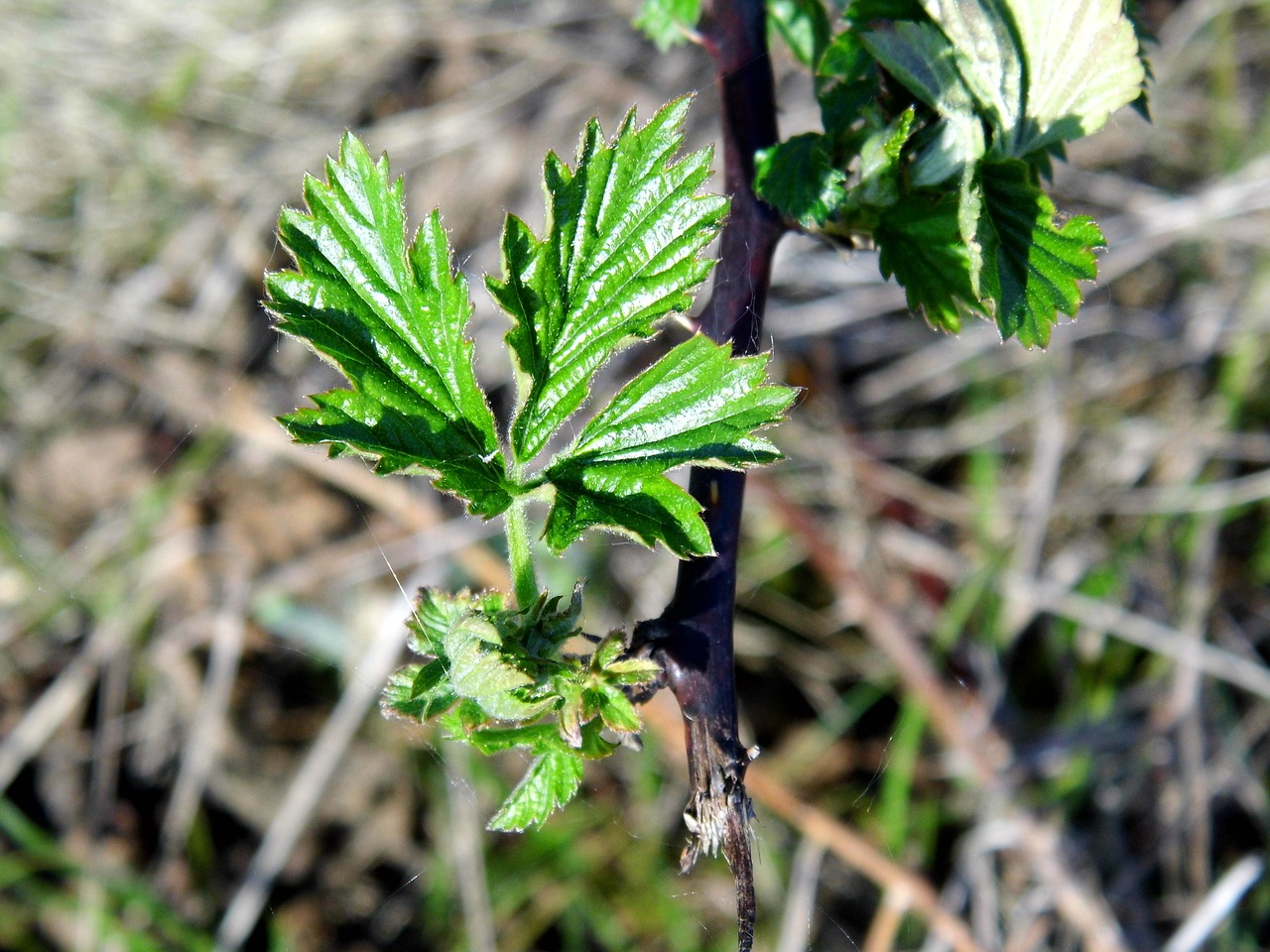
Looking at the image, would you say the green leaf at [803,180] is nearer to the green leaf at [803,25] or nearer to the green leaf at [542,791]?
the green leaf at [803,25]

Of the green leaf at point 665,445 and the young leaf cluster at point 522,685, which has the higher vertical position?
the green leaf at point 665,445

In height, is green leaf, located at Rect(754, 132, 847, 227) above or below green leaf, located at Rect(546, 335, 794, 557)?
above

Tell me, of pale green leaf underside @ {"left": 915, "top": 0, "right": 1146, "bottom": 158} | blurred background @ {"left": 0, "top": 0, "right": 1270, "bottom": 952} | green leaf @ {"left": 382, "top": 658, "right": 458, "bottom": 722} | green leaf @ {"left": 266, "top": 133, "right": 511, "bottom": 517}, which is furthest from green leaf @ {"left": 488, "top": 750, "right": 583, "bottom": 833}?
blurred background @ {"left": 0, "top": 0, "right": 1270, "bottom": 952}

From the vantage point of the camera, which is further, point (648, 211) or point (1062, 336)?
point (1062, 336)

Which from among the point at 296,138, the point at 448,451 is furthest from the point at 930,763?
the point at 296,138

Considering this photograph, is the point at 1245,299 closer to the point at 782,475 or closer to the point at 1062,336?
the point at 1062,336

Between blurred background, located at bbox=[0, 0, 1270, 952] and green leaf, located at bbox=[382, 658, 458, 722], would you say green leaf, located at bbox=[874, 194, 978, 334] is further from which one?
blurred background, located at bbox=[0, 0, 1270, 952]

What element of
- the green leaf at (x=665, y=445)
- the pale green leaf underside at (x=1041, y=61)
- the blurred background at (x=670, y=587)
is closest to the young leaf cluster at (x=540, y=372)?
the green leaf at (x=665, y=445)
